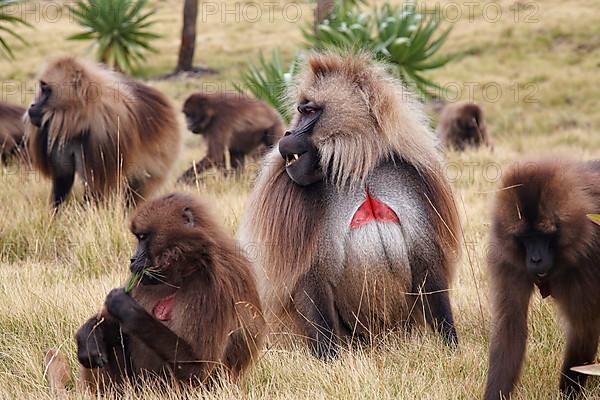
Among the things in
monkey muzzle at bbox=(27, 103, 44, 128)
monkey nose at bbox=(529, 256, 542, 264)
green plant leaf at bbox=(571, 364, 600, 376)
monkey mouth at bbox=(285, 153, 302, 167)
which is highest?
monkey mouth at bbox=(285, 153, 302, 167)

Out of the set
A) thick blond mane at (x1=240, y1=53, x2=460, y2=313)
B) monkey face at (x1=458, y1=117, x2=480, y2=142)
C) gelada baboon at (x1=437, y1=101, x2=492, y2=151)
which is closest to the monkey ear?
thick blond mane at (x1=240, y1=53, x2=460, y2=313)

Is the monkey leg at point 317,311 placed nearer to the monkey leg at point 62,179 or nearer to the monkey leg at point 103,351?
the monkey leg at point 103,351

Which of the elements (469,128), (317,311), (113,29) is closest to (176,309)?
(317,311)

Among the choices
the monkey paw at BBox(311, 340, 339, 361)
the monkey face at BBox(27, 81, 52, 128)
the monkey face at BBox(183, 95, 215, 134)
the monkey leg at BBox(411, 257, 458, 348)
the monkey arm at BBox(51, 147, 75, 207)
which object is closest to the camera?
the monkey paw at BBox(311, 340, 339, 361)

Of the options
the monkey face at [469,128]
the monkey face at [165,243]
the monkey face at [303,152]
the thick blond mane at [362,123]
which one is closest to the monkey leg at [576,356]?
the thick blond mane at [362,123]

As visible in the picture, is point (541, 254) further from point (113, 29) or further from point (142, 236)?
point (113, 29)

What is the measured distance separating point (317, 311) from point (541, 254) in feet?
4.37

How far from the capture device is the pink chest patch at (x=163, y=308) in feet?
10.6

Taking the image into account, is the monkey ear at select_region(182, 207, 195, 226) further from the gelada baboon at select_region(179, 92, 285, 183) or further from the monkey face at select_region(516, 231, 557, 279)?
the gelada baboon at select_region(179, 92, 285, 183)

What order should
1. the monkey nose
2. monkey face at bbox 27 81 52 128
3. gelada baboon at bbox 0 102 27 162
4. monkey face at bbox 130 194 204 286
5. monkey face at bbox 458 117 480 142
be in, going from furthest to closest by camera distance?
1. monkey face at bbox 458 117 480 142
2. gelada baboon at bbox 0 102 27 162
3. monkey face at bbox 27 81 52 128
4. monkey face at bbox 130 194 204 286
5. the monkey nose

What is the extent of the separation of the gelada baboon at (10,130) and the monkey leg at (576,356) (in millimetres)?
5872

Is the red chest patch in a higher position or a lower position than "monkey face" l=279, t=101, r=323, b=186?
lower

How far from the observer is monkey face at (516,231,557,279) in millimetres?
2846

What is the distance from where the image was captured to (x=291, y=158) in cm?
398
